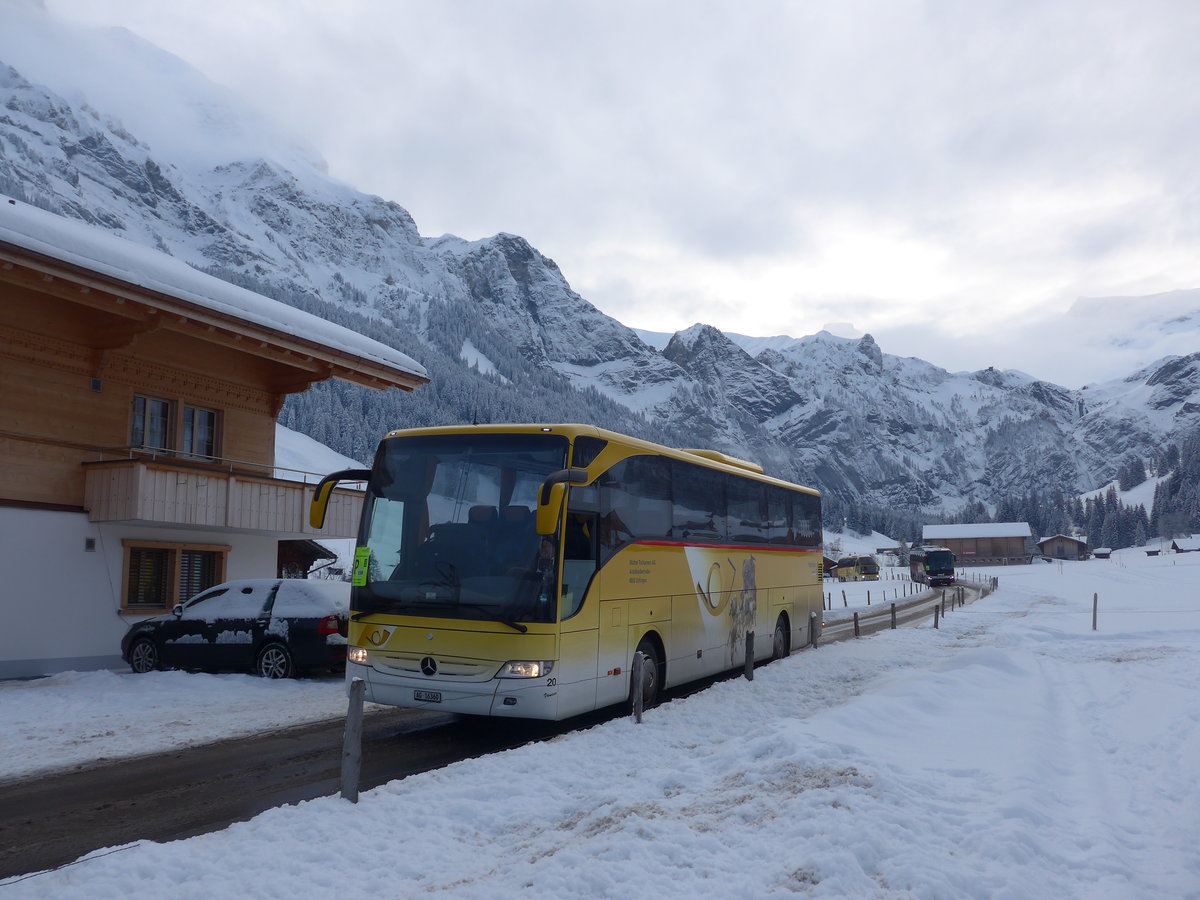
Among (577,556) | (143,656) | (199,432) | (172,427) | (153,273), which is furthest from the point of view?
(199,432)

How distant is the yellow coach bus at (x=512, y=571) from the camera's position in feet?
30.8

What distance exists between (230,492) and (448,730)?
9618 millimetres

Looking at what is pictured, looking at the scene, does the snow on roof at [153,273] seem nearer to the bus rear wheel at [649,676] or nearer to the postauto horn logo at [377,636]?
the postauto horn logo at [377,636]

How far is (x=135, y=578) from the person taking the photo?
17922 millimetres

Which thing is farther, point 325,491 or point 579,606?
point 325,491

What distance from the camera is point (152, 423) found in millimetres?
18828

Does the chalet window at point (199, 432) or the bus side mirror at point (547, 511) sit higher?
the chalet window at point (199, 432)

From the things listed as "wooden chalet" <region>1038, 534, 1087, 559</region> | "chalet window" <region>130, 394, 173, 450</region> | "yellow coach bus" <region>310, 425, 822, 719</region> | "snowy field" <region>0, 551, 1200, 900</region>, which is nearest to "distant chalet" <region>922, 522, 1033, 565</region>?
"wooden chalet" <region>1038, 534, 1087, 559</region>

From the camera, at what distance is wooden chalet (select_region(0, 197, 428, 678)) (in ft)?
51.4

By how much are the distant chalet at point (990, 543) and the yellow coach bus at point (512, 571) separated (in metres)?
149

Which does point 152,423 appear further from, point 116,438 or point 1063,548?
point 1063,548

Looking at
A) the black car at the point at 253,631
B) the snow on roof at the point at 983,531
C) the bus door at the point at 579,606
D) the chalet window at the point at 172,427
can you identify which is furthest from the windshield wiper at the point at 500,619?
the snow on roof at the point at 983,531

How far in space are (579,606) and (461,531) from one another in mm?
1563

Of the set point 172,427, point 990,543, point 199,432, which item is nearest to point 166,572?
point 172,427
